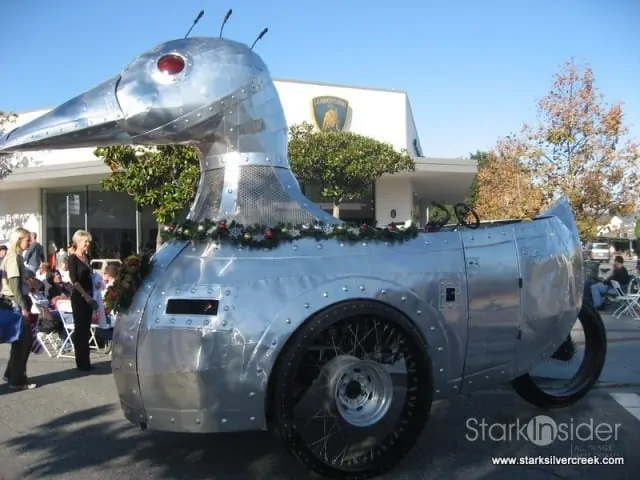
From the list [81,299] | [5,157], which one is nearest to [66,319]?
[81,299]

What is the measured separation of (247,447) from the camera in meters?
4.25

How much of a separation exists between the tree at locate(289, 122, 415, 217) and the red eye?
38.6 ft

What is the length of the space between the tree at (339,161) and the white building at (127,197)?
1.14 m

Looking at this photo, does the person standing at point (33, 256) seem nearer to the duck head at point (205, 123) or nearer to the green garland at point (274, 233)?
the duck head at point (205, 123)

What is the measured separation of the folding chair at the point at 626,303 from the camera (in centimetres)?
1170

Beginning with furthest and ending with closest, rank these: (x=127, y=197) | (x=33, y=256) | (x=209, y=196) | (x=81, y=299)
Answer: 1. (x=127, y=197)
2. (x=33, y=256)
3. (x=81, y=299)
4. (x=209, y=196)

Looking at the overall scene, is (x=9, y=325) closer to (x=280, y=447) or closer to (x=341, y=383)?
(x=280, y=447)

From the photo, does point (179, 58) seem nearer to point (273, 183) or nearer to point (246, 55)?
point (246, 55)

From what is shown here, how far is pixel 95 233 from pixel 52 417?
53.9 ft

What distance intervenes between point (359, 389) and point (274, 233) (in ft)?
3.64

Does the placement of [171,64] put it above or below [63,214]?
above

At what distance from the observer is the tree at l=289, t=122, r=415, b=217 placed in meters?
15.7

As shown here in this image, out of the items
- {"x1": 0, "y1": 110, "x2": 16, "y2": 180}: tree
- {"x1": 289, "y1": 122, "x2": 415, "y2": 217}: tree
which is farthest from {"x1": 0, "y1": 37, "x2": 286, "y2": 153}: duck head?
{"x1": 0, "y1": 110, "x2": 16, "y2": 180}: tree

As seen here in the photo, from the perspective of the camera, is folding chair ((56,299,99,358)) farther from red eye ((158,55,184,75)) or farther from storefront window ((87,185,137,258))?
storefront window ((87,185,137,258))
